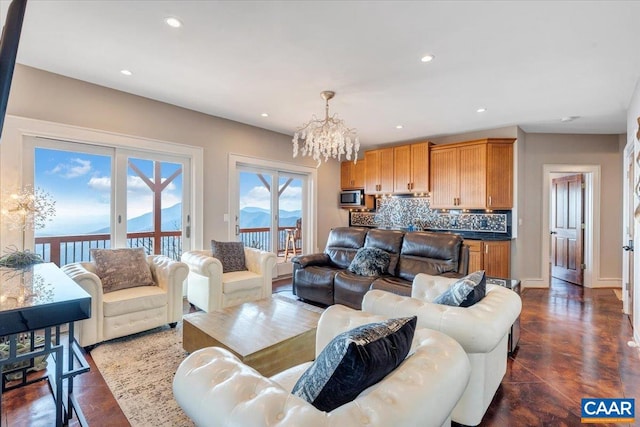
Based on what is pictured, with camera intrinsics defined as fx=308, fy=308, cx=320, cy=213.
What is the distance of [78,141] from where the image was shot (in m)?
3.35

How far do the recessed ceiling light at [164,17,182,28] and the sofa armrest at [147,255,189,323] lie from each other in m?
2.18

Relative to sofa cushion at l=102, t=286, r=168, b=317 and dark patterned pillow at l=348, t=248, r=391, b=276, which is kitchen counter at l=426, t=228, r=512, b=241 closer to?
dark patterned pillow at l=348, t=248, r=391, b=276

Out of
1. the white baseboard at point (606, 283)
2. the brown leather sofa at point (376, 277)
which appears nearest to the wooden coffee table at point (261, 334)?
the brown leather sofa at point (376, 277)

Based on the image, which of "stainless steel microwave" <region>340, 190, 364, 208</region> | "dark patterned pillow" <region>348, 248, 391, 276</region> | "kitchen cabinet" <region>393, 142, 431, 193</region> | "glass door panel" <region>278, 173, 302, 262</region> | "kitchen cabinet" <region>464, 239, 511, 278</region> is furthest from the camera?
"stainless steel microwave" <region>340, 190, 364, 208</region>

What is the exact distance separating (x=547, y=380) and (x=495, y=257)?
2696mm

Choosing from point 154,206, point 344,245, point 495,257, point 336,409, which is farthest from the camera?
point 495,257

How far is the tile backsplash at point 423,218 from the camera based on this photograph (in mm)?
5070

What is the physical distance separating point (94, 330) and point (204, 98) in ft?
8.98

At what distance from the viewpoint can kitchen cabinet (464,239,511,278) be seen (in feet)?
15.6

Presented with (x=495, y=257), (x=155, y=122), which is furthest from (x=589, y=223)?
(x=155, y=122)

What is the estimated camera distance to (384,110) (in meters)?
4.19

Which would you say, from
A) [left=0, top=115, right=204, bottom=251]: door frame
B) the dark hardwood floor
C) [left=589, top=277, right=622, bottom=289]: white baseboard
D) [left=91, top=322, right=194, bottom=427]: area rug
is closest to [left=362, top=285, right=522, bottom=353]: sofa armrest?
the dark hardwood floor

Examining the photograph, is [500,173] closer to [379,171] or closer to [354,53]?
[379,171]

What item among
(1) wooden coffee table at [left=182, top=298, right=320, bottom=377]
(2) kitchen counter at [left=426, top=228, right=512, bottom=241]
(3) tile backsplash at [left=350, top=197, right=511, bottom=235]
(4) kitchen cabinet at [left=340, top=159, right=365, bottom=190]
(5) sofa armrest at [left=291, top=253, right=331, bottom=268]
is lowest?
(1) wooden coffee table at [left=182, top=298, right=320, bottom=377]
